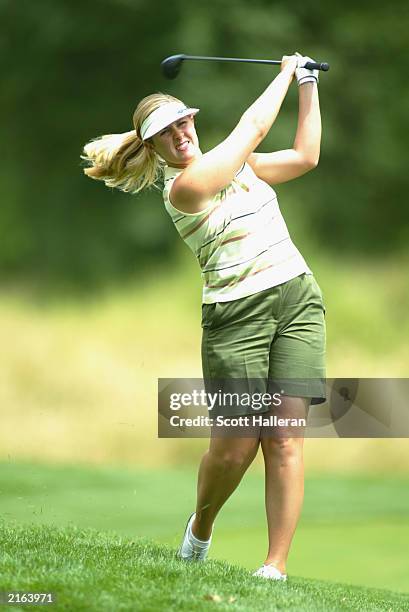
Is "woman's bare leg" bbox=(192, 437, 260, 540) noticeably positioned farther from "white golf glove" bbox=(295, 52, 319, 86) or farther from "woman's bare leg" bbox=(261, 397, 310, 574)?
"white golf glove" bbox=(295, 52, 319, 86)

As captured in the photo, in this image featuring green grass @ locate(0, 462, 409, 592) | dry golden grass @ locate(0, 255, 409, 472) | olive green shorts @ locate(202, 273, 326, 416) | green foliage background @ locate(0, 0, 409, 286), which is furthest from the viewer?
green foliage background @ locate(0, 0, 409, 286)

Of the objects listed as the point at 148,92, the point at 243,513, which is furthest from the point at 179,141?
the point at 148,92

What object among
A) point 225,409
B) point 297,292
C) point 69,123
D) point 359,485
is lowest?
point 359,485

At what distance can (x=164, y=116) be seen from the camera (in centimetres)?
279

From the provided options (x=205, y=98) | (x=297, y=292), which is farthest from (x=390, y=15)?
(x=297, y=292)

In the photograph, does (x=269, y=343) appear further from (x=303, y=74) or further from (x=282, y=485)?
(x=303, y=74)

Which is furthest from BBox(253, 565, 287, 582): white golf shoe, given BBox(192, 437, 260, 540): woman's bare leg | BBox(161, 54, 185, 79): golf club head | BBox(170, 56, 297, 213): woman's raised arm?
BBox(161, 54, 185, 79): golf club head

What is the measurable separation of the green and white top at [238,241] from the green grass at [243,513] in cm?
121

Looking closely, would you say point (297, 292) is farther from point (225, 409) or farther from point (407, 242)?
point (407, 242)

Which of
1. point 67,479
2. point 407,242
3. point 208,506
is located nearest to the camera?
point 208,506

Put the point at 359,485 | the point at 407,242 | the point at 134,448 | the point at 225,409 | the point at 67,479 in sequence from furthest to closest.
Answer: the point at 407,242
the point at 134,448
the point at 359,485
the point at 67,479
the point at 225,409

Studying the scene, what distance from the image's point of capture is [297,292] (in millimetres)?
2844

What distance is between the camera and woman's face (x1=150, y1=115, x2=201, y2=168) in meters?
2.81

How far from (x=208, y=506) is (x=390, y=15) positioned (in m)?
12.8
